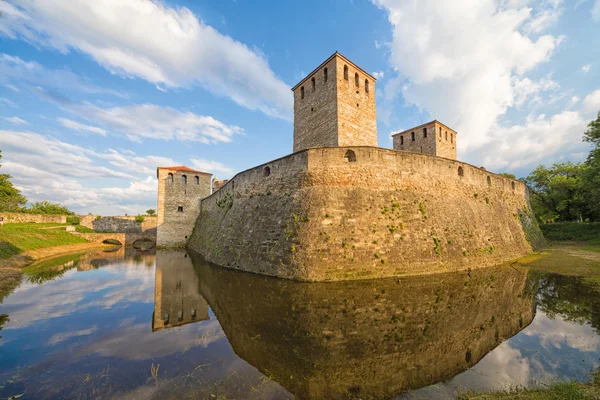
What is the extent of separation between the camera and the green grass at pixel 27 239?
1584 cm

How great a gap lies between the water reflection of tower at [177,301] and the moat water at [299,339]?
0.08m

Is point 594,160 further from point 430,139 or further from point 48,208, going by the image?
point 48,208

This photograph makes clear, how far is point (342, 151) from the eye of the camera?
13.8 m

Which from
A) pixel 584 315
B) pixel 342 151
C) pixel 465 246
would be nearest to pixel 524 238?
pixel 465 246

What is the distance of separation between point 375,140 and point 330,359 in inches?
718

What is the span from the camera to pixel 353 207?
12.9m

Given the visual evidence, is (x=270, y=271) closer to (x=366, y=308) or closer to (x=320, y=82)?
(x=366, y=308)

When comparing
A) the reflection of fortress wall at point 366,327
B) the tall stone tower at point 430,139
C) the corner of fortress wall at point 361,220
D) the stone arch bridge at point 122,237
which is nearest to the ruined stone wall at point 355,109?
the corner of fortress wall at point 361,220

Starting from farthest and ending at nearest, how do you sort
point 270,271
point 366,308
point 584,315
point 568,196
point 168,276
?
point 568,196
point 168,276
point 270,271
point 366,308
point 584,315

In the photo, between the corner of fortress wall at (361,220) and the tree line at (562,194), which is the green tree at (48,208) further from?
the tree line at (562,194)

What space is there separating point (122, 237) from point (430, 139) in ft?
134

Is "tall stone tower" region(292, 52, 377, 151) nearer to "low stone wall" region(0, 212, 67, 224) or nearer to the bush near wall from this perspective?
the bush near wall

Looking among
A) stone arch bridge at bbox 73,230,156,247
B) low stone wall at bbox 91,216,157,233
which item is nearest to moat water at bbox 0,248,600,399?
stone arch bridge at bbox 73,230,156,247

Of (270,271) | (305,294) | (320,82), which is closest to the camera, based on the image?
(305,294)
